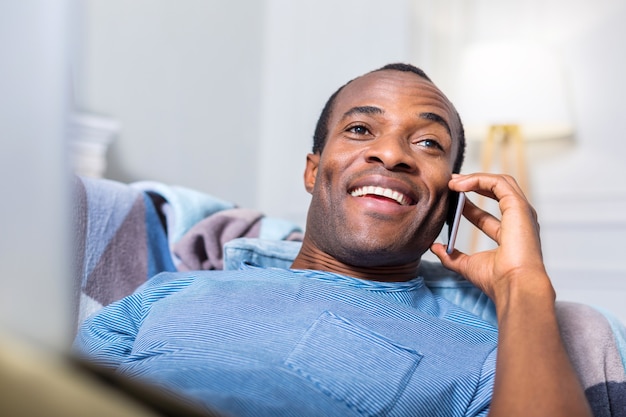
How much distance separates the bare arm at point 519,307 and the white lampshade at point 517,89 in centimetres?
132

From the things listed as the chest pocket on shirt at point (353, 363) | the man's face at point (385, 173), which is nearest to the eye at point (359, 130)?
the man's face at point (385, 173)

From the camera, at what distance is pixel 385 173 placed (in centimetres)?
94

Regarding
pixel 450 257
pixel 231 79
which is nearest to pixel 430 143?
pixel 450 257

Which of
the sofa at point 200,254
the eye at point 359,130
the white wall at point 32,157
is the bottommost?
the sofa at point 200,254

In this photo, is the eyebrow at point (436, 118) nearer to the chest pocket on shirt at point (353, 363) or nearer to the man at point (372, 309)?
the man at point (372, 309)

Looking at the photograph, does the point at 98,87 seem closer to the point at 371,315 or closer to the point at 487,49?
the point at 487,49

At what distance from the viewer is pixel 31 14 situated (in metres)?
0.16

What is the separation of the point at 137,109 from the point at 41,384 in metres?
2.13

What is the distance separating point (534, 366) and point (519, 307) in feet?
0.39

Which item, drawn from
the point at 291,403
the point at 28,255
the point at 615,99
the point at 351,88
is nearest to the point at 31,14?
the point at 28,255

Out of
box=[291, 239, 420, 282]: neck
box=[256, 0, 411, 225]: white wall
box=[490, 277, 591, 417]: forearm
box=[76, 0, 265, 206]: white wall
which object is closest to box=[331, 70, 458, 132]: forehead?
box=[291, 239, 420, 282]: neck

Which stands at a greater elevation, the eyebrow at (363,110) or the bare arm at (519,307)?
the eyebrow at (363,110)

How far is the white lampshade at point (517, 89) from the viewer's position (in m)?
2.25

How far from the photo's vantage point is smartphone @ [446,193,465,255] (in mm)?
952
